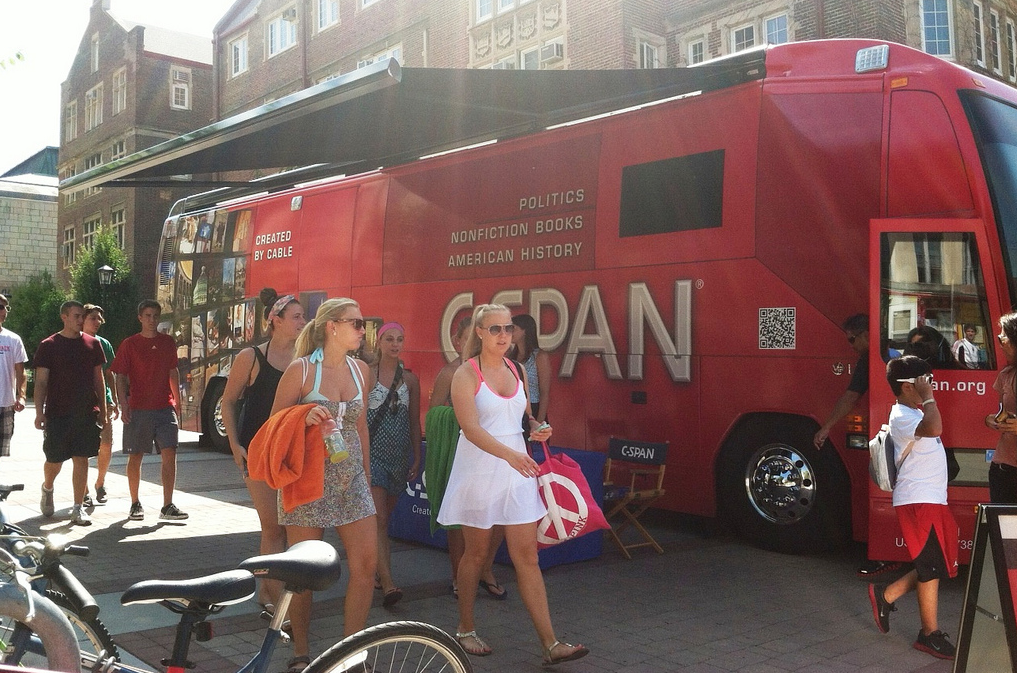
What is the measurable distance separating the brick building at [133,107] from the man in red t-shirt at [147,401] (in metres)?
31.4

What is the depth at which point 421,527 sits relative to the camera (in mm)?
7848

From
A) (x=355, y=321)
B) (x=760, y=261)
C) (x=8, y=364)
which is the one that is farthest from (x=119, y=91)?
(x=355, y=321)

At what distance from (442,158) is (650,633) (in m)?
6.28

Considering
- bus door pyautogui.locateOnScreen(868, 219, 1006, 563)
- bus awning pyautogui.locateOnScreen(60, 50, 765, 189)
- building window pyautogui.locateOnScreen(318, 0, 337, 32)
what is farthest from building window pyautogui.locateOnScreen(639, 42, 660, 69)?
bus door pyautogui.locateOnScreen(868, 219, 1006, 563)

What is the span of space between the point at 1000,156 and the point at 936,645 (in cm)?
344

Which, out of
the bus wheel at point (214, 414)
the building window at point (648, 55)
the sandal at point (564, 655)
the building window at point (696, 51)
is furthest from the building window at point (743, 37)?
the sandal at point (564, 655)

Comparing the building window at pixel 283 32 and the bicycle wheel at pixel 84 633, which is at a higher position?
the building window at pixel 283 32

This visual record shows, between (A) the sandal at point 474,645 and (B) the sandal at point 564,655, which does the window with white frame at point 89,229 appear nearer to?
(A) the sandal at point 474,645

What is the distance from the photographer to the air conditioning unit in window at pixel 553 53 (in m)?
22.5

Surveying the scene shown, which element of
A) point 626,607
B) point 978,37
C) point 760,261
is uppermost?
point 978,37

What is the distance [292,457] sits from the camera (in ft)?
14.1

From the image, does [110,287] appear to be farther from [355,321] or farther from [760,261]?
[355,321]

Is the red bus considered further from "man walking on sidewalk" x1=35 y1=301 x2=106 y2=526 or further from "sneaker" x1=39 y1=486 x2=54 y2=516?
"sneaker" x1=39 y1=486 x2=54 y2=516

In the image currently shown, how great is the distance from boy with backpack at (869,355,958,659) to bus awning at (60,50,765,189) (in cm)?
341
